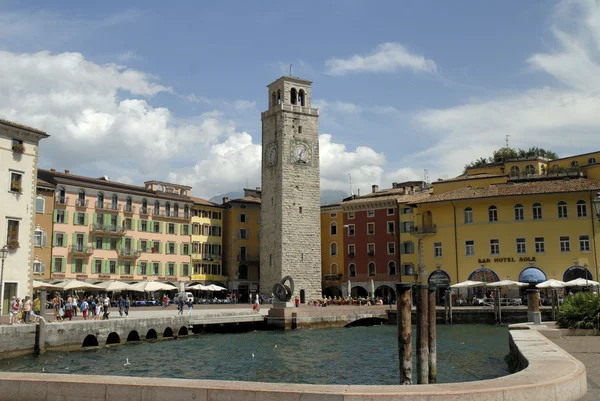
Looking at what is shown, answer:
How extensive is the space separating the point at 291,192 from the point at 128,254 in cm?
1718

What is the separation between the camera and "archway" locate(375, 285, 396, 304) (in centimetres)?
6606

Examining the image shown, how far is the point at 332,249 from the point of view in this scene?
72438mm

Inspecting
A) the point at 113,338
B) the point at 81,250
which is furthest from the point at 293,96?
the point at 113,338

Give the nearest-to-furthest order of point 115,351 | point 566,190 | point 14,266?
point 115,351, point 14,266, point 566,190

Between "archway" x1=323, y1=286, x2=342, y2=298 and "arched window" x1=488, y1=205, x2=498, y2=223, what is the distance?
22481 mm

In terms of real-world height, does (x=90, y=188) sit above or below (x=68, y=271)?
above

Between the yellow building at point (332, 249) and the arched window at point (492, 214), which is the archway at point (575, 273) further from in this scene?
the yellow building at point (332, 249)

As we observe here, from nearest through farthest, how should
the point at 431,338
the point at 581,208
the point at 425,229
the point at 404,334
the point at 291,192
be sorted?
the point at 404,334 → the point at 431,338 → the point at 581,208 → the point at 425,229 → the point at 291,192

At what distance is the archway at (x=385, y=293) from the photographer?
66.1 metres

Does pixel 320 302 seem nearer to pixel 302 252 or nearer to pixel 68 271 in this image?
pixel 302 252

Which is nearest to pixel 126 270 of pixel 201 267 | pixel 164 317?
pixel 201 267

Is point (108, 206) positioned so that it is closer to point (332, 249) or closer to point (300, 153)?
point (300, 153)

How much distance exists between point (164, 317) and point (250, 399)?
1174 inches

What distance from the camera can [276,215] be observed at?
2532 inches
